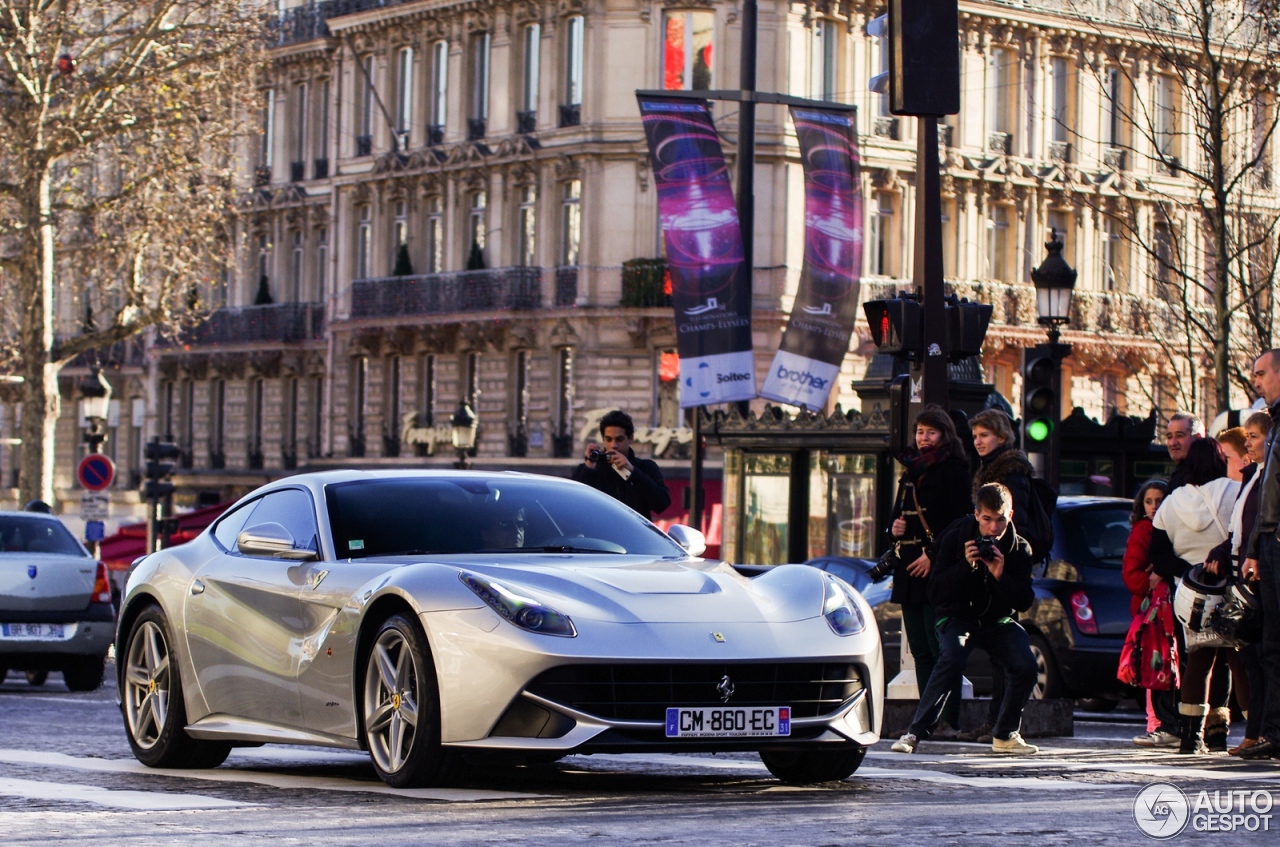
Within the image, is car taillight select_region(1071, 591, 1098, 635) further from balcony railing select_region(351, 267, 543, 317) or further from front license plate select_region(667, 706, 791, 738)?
balcony railing select_region(351, 267, 543, 317)

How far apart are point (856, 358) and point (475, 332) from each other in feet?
27.0

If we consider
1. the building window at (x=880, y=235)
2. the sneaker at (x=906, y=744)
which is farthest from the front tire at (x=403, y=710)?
the building window at (x=880, y=235)

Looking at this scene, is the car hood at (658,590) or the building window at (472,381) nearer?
the car hood at (658,590)

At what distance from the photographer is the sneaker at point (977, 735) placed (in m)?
12.8

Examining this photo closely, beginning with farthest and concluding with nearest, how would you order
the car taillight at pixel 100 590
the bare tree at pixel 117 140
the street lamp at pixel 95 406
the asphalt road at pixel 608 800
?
the street lamp at pixel 95 406 < the bare tree at pixel 117 140 < the car taillight at pixel 100 590 < the asphalt road at pixel 608 800

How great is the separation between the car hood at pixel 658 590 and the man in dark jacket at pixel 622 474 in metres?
4.39

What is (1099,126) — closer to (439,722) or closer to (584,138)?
(584,138)

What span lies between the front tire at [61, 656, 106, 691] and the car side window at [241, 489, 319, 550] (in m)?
10.4

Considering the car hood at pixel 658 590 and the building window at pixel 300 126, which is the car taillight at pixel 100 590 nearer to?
the car hood at pixel 658 590

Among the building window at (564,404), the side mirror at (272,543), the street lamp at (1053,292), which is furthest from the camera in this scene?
the building window at (564,404)

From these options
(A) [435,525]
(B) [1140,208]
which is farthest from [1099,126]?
(A) [435,525]

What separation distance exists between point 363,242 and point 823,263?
108ft

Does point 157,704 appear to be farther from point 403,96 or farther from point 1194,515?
point 403,96

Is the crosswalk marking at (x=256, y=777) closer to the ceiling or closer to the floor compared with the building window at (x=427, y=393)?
closer to the floor
